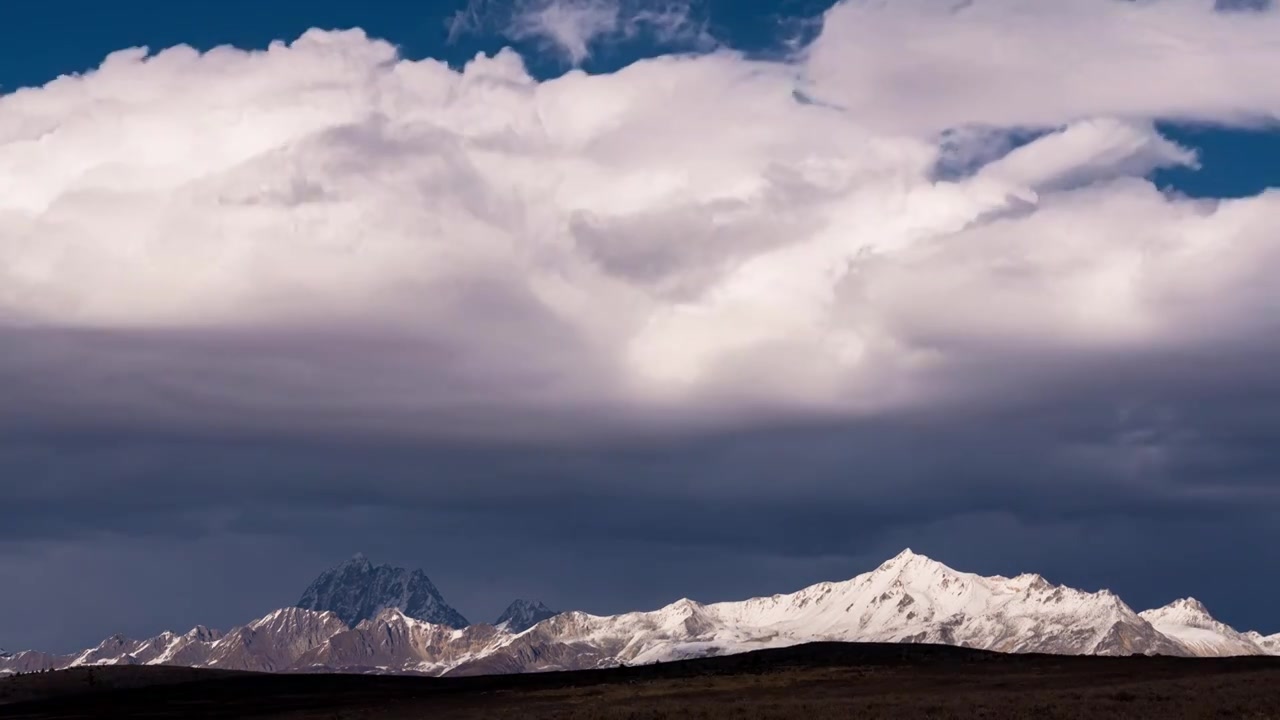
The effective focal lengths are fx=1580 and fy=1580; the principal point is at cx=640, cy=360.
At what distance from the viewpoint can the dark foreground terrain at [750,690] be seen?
91.8 meters

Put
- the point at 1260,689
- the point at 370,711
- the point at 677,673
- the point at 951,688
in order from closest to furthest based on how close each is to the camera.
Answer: the point at 1260,689 < the point at 951,688 < the point at 370,711 < the point at 677,673

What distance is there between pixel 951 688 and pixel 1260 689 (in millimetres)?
21992

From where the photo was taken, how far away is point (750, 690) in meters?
118

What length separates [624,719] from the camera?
95.7 metres

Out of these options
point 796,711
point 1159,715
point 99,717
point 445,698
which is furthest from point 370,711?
point 1159,715

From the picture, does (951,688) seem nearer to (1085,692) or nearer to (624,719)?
(1085,692)

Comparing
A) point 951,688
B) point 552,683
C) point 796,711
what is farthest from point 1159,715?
point 552,683

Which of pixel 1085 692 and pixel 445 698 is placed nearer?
pixel 1085 692

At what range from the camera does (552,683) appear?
A: 460ft

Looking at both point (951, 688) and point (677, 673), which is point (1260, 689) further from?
point (677, 673)

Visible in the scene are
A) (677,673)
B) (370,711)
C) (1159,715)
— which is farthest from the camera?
(677,673)

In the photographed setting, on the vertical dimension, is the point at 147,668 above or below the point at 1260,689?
above

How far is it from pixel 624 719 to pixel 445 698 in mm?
39075

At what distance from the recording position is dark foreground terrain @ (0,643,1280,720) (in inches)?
3612
